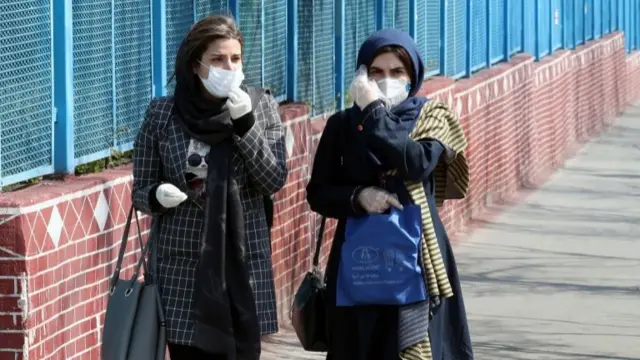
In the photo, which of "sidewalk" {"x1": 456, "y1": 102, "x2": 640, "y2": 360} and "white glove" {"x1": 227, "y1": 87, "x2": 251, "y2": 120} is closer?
"white glove" {"x1": 227, "y1": 87, "x2": 251, "y2": 120}

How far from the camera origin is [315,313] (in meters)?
5.92

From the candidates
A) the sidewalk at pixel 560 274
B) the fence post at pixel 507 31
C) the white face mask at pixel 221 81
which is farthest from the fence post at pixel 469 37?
the white face mask at pixel 221 81

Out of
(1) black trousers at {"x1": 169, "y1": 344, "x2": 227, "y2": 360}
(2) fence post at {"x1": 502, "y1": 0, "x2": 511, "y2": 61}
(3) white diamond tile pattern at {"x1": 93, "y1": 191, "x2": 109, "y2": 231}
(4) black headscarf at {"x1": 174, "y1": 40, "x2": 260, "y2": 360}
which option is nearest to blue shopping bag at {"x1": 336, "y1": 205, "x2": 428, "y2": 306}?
(4) black headscarf at {"x1": 174, "y1": 40, "x2": 260, "y2": 360}

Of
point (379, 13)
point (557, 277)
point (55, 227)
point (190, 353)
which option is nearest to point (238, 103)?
point (190, 353)

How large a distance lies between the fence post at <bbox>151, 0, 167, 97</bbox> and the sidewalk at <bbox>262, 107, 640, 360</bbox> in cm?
160

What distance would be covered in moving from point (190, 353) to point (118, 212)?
54.7 inches

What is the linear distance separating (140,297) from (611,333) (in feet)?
14.9

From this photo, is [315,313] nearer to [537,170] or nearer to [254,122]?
[254,122]

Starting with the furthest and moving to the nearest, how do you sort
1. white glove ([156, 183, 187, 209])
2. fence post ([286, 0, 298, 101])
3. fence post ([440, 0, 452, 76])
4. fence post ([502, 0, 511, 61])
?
fence post ([502, 0, 511, 61]) < fence post ([440, 0, 452, 76]) < fence post ([286, 0, 298, 101]) < white glove ([156, 183, 187, 209])

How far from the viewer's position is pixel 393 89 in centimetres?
584

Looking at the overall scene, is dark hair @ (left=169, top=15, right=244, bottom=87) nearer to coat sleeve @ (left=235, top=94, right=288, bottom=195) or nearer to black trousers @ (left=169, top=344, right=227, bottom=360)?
coat sleeve @ (left=235, top=94, right=288, bottom=195)

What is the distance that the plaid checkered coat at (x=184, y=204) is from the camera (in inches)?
214

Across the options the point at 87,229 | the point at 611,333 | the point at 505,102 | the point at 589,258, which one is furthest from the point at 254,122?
the point at 505,102

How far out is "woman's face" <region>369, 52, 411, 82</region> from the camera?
5.85 m
